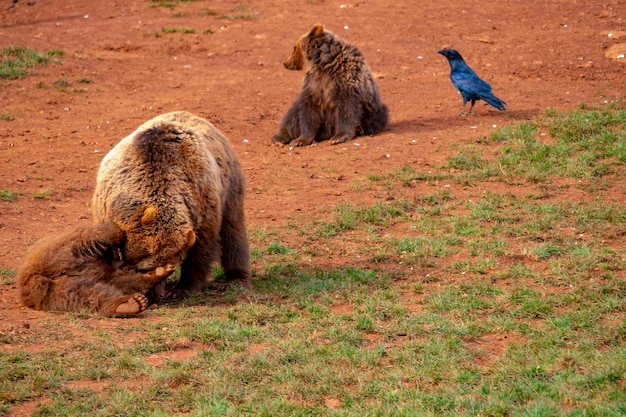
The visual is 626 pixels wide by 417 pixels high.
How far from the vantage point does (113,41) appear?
1748cm

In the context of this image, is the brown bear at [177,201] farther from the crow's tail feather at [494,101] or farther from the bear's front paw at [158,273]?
the crow's tail feather at [494,101]

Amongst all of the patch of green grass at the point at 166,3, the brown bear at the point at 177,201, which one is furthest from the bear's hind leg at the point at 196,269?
the patch of green grass at the point at 166,3

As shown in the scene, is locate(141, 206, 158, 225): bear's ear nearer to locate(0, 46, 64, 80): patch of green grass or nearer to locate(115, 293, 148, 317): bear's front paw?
locate(115, 293, 148, 317): bear's front paw

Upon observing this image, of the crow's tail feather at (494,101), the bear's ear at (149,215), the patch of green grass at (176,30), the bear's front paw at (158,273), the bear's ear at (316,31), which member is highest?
the bear's ear at (316,31)

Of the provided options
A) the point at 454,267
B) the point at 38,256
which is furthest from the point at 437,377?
the point at 38,256

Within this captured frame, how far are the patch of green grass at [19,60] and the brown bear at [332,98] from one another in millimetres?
4825

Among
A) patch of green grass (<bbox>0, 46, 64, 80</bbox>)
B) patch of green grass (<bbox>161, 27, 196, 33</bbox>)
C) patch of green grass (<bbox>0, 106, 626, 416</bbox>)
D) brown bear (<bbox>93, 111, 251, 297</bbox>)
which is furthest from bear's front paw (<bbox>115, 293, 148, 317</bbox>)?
patch of green grass (<bbox>161, 27, 196, 33</bbox>)

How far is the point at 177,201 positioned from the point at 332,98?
5.87m

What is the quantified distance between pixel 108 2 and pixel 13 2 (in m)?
2.24

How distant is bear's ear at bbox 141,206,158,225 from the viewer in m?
6.79

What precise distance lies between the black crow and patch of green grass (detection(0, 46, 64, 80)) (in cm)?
697

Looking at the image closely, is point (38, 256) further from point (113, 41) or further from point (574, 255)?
point (113, 41)

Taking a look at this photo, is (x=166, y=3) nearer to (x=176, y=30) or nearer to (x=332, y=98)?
(x=176, y=30)

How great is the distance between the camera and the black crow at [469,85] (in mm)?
12523
